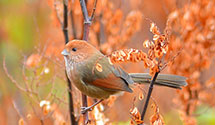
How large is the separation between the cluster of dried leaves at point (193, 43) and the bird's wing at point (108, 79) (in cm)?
74

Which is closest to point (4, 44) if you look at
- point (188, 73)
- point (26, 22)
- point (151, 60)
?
point (26, 22)

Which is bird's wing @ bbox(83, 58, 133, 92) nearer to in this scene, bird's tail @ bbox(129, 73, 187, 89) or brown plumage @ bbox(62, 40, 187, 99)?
brown plumage @ bbox(62, 40, 187, 99)

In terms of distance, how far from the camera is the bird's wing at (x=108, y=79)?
10.9 feet

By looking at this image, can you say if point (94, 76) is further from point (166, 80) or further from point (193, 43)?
point (193, 43)

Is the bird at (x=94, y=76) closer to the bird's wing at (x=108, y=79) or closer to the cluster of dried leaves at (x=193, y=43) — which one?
the bird's wing at (x=108, y=79)

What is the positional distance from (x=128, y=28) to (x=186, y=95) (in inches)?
41.4

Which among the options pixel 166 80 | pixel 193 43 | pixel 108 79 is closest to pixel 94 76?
pixel 108 79

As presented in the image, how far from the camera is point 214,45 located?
12.8ft

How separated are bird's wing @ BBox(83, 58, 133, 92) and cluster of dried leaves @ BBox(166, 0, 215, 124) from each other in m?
0.74

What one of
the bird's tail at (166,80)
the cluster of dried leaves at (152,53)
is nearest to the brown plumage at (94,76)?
the bird's tail at (166,80)

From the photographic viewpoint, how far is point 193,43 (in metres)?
3.94

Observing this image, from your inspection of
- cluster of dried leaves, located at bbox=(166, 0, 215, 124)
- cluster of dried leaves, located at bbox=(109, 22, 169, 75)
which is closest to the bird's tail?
cluster of dried leaves, located at bbox=(166, 0, 215, 124)

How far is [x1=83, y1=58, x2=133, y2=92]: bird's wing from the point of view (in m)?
3.33

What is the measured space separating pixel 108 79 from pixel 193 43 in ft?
3.95
